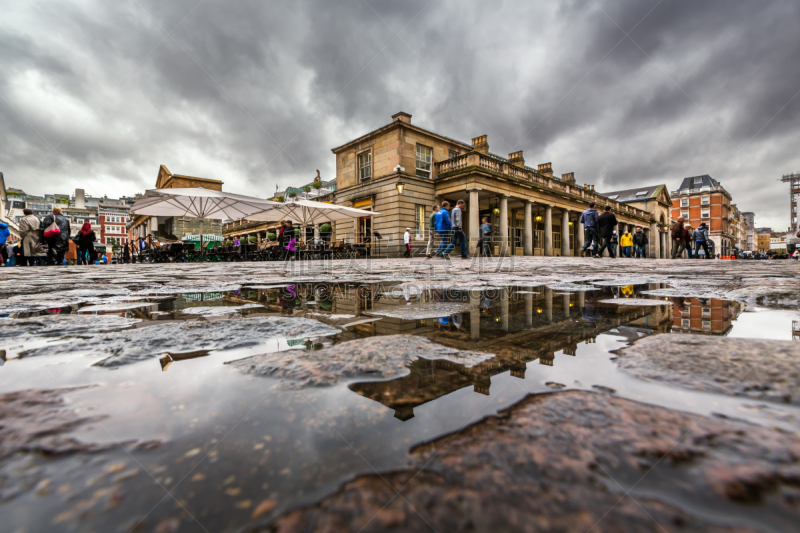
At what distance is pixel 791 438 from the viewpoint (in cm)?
53

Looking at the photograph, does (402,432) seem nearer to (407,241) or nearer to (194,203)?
(194,203)

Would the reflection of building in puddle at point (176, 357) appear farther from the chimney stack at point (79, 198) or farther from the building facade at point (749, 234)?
the building facade at point (749, 234)

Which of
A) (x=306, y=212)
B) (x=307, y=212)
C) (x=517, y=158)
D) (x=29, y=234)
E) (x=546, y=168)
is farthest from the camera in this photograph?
(x=546, y=168)

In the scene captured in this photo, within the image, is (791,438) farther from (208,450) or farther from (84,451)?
(84,451)

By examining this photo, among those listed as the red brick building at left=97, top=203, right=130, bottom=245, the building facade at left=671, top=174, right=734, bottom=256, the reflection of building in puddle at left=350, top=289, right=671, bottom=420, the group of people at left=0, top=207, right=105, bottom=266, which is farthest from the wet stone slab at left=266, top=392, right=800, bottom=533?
the red brick building at left=97, top=203, right=130, bottom=245

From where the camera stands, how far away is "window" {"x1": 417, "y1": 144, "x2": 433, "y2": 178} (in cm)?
2106

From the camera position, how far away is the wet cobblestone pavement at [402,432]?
1.33ft

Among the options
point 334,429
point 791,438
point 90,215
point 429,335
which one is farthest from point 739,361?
point 90,215

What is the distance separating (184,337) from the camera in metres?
1.25

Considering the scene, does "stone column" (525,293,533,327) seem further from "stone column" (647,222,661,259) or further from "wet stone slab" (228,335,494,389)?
"stone column" (647,222,661,259)

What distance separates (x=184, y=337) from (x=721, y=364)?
1617mm

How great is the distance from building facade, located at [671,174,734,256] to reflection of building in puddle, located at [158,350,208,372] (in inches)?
3177

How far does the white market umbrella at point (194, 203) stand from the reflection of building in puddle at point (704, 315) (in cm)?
1403

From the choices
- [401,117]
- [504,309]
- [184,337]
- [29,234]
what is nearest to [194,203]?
[29,234]
